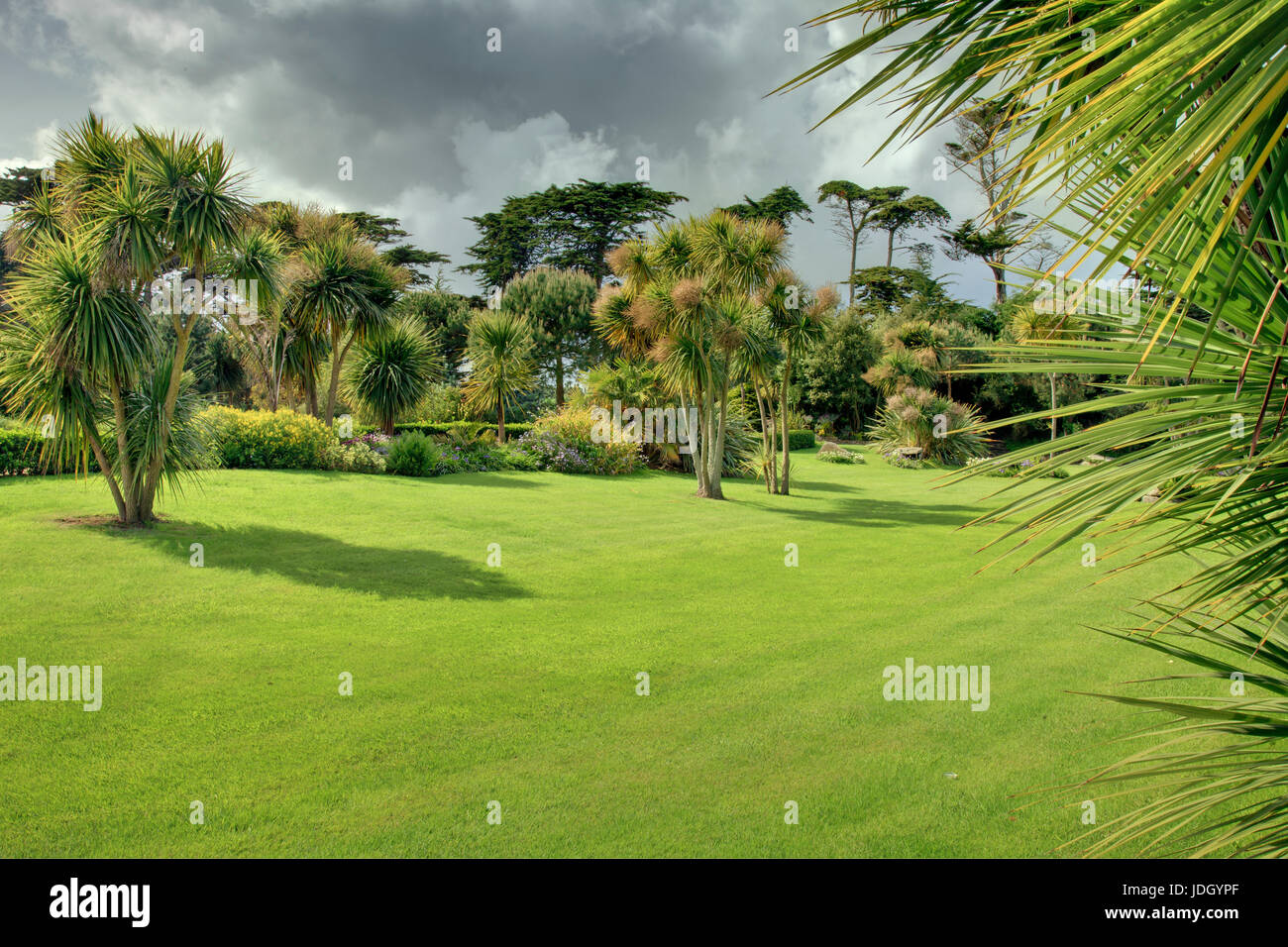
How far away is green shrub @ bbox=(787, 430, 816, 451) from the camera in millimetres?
30291

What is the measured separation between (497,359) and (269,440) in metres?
7.40

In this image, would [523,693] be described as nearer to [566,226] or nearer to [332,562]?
[332,562]

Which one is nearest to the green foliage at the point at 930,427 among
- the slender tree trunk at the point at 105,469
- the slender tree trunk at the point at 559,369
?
the slender tree trunk at the point at 559,369

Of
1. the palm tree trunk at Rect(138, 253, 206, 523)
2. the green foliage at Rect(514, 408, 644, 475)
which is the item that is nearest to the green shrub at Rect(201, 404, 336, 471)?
the green foliage at Rect(514, 408, 644, 475)

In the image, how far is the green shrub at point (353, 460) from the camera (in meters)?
17.0

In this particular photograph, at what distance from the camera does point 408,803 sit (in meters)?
4.00

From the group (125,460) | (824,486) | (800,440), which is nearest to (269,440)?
(125,460)

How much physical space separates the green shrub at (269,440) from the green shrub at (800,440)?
1838cm

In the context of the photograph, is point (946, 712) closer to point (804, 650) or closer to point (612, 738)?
point (804, 650)

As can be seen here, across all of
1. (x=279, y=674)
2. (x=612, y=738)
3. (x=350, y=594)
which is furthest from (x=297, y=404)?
(x=612, y=738)

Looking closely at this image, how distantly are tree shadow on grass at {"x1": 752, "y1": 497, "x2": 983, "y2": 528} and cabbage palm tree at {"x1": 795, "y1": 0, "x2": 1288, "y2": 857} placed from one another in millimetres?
11847

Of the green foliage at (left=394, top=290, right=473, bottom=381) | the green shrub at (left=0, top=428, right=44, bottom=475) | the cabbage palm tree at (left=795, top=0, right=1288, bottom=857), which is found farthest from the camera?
the green foliage at (left=394, top=290, right=473, bottom=381)

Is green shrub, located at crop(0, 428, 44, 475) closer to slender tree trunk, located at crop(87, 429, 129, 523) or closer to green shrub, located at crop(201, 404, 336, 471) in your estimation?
green shrub, located at crop(201, 404, 336, 471)

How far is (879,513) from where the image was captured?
15.7 meters
